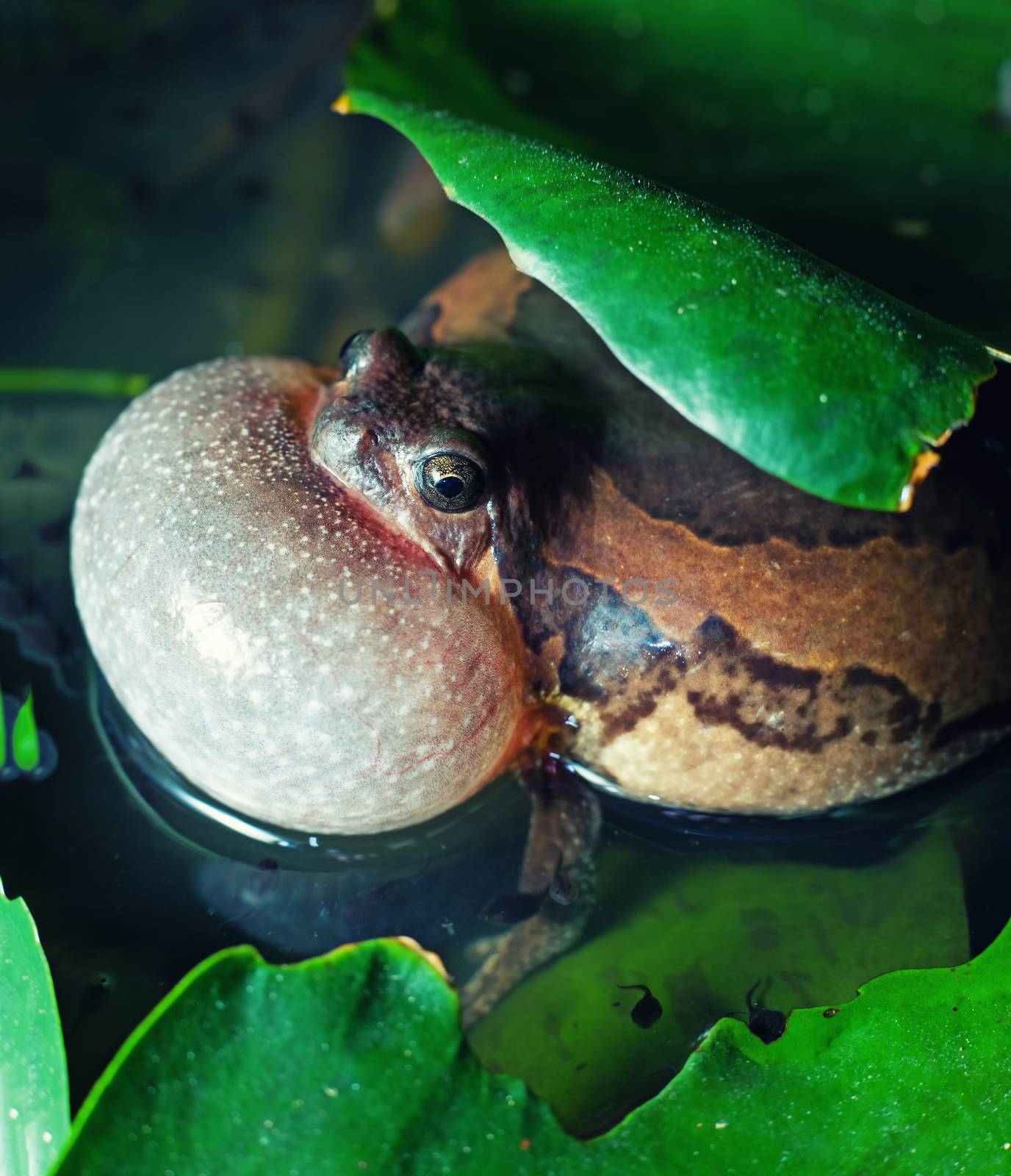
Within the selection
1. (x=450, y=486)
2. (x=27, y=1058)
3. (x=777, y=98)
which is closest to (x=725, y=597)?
(x=450, y=486)

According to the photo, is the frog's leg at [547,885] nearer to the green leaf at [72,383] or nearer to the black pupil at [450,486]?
the black pupil at [450,486]

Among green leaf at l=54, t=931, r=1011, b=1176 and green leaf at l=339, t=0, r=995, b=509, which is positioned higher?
green leaf at l=339, t=0, r=995, b=509

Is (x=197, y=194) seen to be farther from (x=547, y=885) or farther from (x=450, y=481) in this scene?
(x=547, y=885)


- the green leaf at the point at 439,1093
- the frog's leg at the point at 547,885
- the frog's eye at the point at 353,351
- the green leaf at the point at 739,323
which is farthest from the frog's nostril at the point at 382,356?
the green leaf at the point at 439,1093

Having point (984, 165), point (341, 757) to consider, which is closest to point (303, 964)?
point (341, 757)

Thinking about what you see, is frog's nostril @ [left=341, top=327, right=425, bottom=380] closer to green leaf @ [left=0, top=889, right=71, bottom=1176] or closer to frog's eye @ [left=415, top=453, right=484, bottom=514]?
frog's eye @ [left=415, top=453, right=484, bottom=514]

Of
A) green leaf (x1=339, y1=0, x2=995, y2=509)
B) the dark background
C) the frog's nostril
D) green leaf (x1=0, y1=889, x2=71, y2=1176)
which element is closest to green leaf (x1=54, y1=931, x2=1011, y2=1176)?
green leaf (x1=0, y1=889, x2=71, y2=1176)

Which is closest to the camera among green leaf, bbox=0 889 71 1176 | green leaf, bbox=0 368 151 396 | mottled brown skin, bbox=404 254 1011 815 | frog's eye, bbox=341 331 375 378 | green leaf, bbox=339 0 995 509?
green leaf, bbox=339 0 995 509
